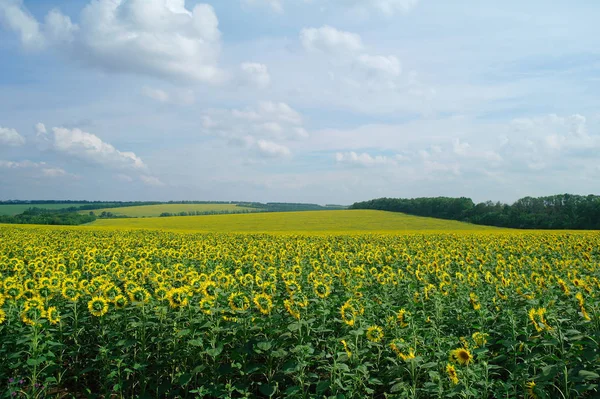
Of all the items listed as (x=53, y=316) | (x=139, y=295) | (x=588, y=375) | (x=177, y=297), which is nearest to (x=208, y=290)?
(x=177, y=297)

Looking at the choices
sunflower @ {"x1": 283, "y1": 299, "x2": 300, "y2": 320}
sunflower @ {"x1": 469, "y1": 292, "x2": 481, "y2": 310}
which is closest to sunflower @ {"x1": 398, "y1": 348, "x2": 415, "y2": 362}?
sunflower @ {"x1": 283, "y1": 299, "x2": 300, "y2": 320}

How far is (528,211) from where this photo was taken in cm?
6519

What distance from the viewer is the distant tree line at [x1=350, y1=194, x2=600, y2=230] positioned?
58.7 metres

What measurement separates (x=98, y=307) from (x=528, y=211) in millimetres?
69963

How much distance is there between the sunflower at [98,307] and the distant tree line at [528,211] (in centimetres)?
6398

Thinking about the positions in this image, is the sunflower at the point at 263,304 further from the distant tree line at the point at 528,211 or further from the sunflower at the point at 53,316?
the distant tree line at the point at 528,211

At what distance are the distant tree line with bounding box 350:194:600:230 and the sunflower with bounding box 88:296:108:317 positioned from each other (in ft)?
210

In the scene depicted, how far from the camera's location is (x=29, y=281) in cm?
853

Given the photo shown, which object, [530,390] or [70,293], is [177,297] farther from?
[530,390]

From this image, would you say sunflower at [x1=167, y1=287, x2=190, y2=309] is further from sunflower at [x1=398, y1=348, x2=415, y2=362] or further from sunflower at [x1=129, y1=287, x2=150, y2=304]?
sunflower at [x1=398, y1=348, x2=415, y2=362]

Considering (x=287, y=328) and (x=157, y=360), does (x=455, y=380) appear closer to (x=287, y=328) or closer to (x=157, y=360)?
(x=287, y=328)

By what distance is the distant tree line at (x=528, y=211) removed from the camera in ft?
192

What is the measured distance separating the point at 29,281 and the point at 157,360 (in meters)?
4.06

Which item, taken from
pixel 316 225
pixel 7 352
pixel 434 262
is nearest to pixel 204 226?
pixel 316 225
